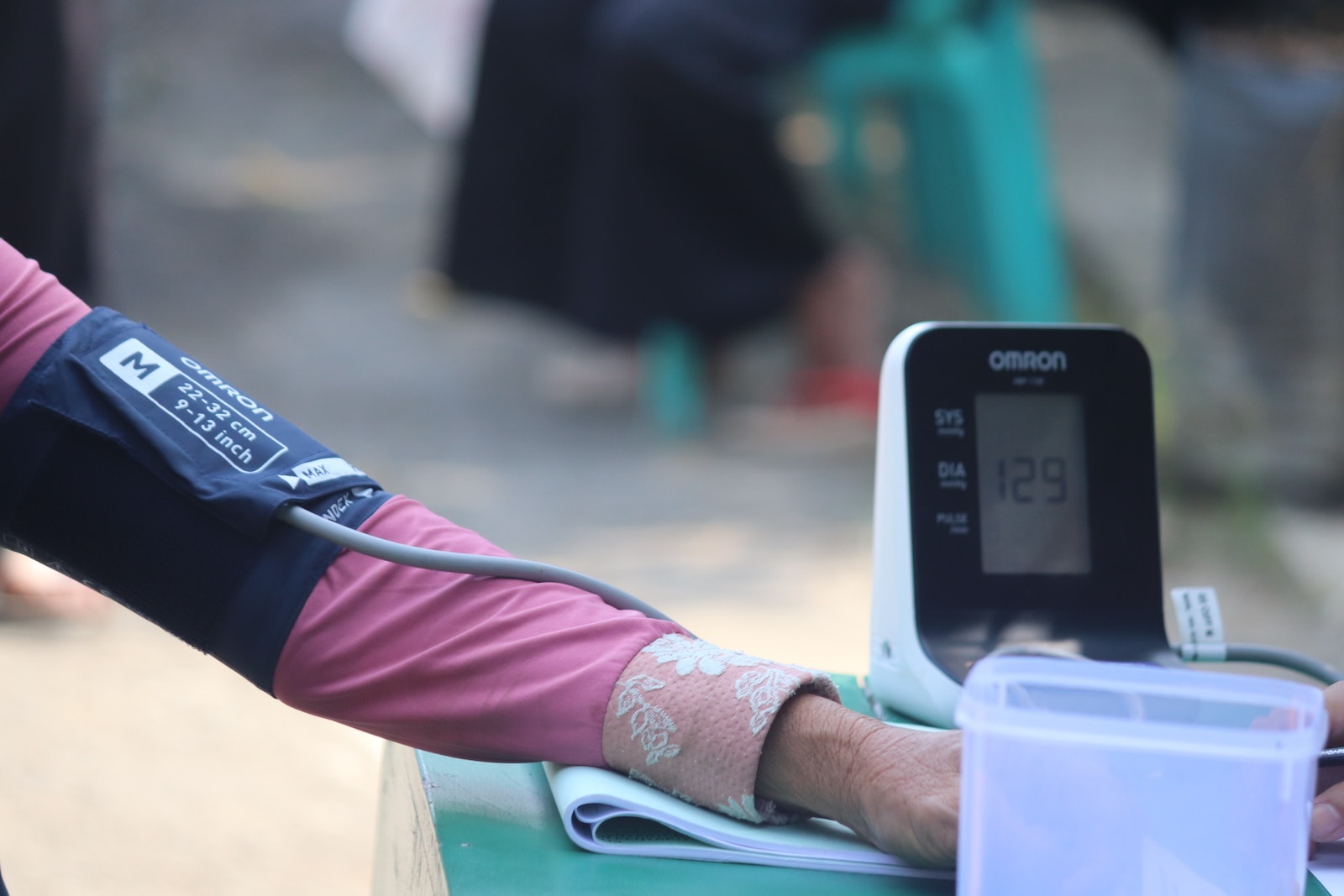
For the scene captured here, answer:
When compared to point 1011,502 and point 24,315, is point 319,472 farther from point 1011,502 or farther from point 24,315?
point 1011,502

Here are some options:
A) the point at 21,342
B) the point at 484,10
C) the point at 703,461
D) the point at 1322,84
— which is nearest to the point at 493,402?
the point at 703,461

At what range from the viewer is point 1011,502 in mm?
802

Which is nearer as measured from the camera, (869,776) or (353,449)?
(869,776)

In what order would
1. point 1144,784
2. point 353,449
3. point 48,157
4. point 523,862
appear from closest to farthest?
1. point 1144,784
2. point 523,862
3. point 48,157
4. point 353,449

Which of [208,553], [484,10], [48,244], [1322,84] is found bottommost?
[208,553]

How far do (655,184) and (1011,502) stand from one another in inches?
86.3

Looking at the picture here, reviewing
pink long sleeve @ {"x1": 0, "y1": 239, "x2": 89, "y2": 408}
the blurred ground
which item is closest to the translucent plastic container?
pink long sleeve @ {"x1": 0, "y1": 239, "x2": 89, "y2": 408}

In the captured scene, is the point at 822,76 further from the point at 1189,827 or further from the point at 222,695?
the point at 1189,827

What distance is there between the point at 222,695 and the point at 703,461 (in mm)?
1293

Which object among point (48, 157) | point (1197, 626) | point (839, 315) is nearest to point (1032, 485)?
point (1197, 626)

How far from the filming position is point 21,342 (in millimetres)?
653

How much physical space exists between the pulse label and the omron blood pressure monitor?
34 cm

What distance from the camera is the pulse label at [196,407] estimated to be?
0.66 meters

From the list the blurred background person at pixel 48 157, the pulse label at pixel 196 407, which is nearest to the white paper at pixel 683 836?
the pulse label at pixel 196 407
